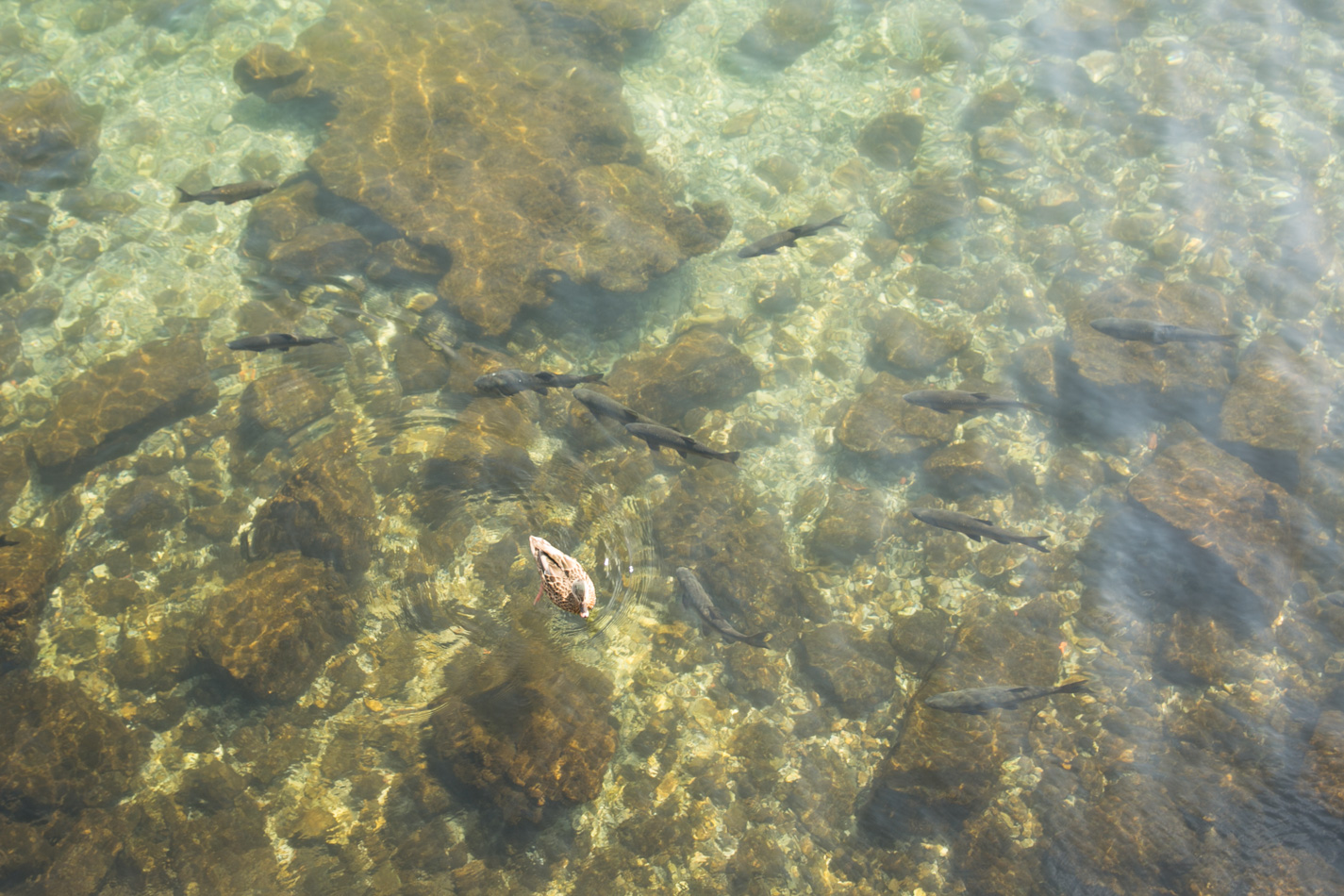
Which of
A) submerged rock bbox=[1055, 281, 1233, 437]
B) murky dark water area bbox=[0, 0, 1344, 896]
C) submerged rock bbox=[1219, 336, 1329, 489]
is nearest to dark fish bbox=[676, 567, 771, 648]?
murky dark water area bbox=[0, 0, 1344, 896]

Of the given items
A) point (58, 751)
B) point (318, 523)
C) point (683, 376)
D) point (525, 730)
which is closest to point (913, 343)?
point (683, 376)

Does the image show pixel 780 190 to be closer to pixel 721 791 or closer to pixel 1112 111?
pixel 1112 111

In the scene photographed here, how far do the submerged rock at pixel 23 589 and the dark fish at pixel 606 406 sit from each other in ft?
19.6

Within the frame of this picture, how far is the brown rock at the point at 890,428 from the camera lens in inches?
353

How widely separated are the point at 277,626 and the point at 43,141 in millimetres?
9008

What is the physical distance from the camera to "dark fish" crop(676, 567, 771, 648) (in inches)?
284

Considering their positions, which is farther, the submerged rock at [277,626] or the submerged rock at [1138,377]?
the submerged rock at [1138,377]

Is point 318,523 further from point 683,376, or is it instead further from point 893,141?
point 893,141

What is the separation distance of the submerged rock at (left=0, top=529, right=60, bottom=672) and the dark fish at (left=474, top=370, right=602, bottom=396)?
4.93 metres

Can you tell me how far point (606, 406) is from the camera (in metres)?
7.46

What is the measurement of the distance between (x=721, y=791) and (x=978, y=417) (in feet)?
20.9

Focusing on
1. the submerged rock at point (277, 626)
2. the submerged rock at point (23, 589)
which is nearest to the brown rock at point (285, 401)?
the submerged rock at point (277, 626)

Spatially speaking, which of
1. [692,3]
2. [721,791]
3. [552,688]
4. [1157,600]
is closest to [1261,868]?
[1157,600]

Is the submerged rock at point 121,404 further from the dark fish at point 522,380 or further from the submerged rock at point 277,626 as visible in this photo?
the dark fish at point 522,380
